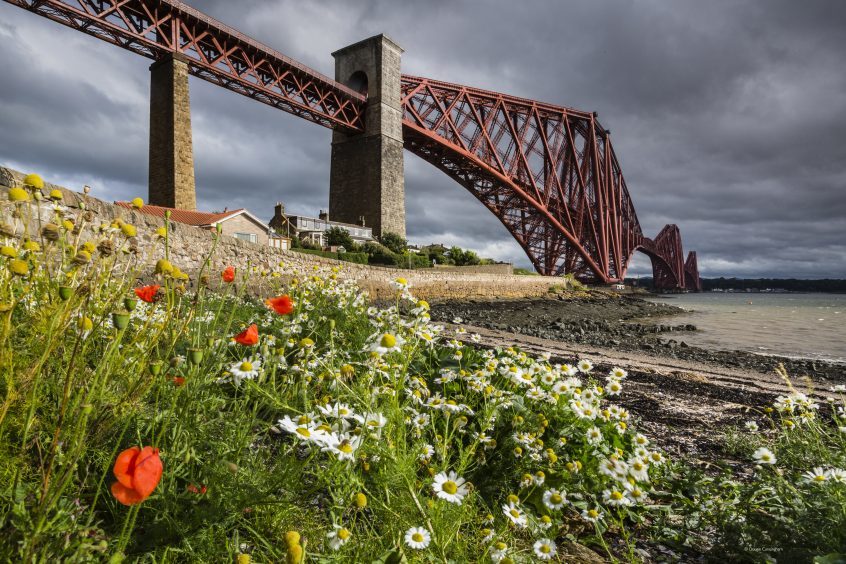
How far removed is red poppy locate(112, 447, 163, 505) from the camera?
1.90 ft

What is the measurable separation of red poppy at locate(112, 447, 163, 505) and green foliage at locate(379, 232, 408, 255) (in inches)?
840

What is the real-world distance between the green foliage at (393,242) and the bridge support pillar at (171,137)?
32.3 feet

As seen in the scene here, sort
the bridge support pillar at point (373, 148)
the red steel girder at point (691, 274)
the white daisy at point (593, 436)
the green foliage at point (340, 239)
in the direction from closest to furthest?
1. the white daisy at point (593, 436)
2. the green foliage at point (340, 239)
3. the bridge support pillar at point (373, 148)
4. the red steel girder at point (691, 274)

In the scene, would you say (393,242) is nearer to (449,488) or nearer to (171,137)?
(171,137)

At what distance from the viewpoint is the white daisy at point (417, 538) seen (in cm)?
90

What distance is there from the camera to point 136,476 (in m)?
0.58

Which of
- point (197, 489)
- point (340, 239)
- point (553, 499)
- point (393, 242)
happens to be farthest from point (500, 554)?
point (393, 242)

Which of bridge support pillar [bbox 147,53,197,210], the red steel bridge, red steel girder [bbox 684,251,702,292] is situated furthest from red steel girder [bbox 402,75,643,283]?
red steel girder [bbox 684,251,702,292]

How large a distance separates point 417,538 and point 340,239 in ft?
69.9

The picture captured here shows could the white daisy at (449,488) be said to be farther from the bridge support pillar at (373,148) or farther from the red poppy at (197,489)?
the bridge support pillar at (373,148)

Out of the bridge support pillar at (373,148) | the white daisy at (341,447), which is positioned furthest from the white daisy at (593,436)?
the bridge support pillar at (373,148)

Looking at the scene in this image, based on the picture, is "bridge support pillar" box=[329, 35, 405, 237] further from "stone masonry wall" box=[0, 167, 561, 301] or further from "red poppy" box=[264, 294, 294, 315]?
"red poppy" box=[264, 294, 294, 315]

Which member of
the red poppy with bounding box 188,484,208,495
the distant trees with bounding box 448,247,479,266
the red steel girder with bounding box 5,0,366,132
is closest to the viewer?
the red poppy with bounding box 188,484,208,495

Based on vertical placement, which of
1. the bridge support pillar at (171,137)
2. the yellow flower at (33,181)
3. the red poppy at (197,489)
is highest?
the bridge support pillar at (171,137)
